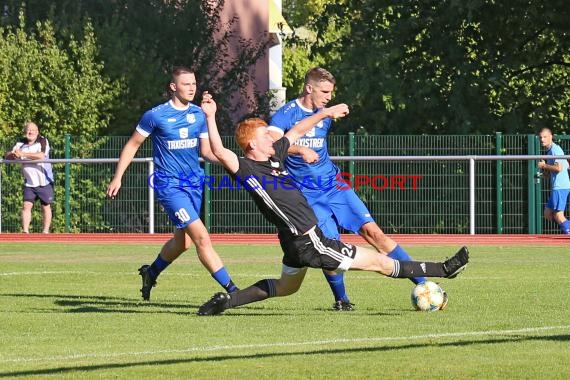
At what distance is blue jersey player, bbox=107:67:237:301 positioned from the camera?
1178 cm

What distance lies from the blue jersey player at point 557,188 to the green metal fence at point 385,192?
741mm

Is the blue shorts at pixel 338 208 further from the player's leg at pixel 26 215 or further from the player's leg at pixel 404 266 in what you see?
the player's leg at pixel 26 215

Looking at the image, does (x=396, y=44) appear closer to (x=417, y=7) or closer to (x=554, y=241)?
(x=417, y=7)

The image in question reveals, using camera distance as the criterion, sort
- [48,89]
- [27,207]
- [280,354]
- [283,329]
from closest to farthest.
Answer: [280,354] → [283,329] → [27,207] → [48,89]

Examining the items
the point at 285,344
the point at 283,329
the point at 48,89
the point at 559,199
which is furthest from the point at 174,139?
the point at 48,89

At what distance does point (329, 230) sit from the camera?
11.2m

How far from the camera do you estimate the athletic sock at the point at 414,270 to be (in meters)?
10.2

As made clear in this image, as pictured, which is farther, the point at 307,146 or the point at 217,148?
the point at 307,146

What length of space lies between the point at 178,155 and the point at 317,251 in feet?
8.56

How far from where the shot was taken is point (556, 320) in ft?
32.9

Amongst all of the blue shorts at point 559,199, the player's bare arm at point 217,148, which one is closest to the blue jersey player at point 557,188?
the blue shorts at point 559,199

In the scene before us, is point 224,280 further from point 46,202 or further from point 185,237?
point 46,202

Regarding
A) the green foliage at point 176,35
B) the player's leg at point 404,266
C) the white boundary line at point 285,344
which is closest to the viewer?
the white boundary line at point 285,344

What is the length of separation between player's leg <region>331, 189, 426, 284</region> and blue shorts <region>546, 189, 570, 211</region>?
499 inches
